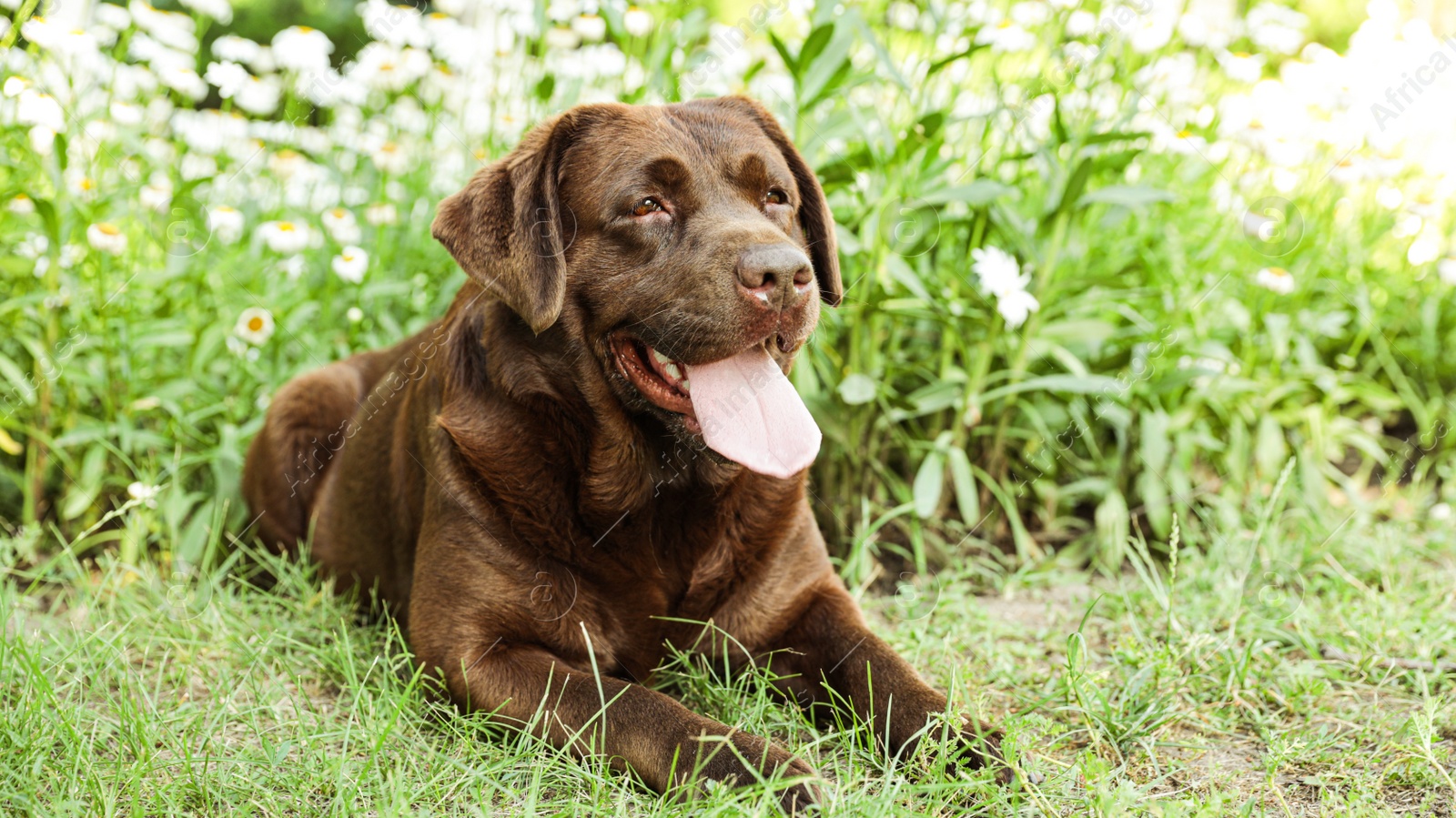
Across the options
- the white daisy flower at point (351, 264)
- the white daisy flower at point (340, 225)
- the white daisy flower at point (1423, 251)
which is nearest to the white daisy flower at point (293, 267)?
the white daisy flower at point (340, 225)

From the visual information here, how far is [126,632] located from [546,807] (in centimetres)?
131

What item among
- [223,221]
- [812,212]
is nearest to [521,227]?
[812,212]

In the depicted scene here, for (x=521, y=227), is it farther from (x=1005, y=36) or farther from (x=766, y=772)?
(x=1005, y=36)

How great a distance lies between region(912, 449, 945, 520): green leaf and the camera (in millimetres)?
3105

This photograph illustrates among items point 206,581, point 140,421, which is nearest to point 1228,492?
point 206,581

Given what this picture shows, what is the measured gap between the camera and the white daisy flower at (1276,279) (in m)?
3.62

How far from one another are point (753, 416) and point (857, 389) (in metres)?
0.96

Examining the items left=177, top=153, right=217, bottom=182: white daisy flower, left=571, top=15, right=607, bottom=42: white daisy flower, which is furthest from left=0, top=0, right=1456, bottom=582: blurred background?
left=177, top=153, right=217, bottom=182: white daisy flower

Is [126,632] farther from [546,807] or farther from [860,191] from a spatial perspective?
[860,191]

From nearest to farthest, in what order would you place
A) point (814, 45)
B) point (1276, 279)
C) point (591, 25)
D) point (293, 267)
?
point (814, 45) < point (1276, 279) < point (293, 267) < point (591, 25)

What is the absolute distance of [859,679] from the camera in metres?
2.26

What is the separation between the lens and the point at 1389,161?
14.0 ft

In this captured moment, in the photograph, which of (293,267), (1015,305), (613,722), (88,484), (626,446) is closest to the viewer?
(613,722)

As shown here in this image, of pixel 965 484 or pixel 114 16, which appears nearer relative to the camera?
pixel 965 484
